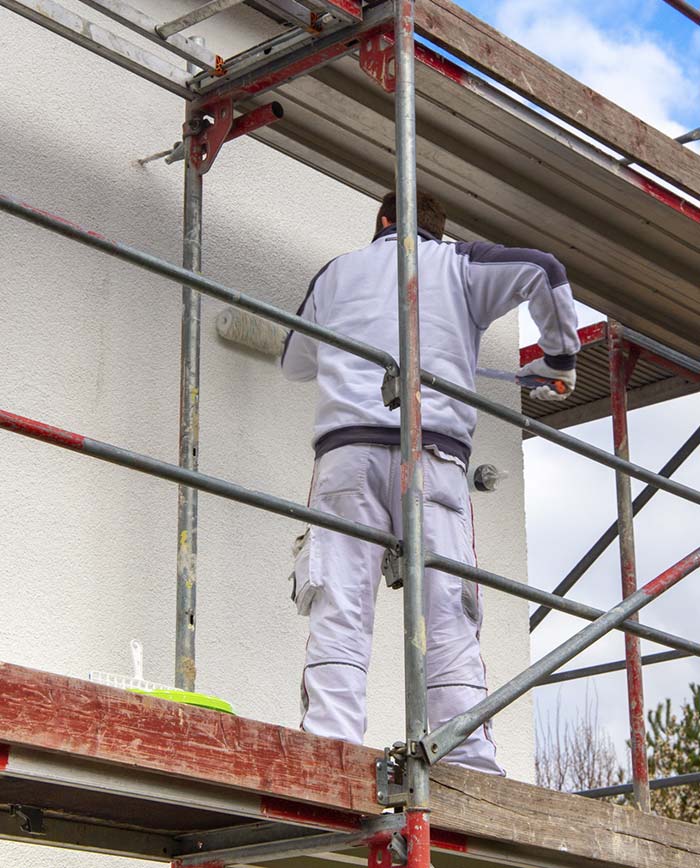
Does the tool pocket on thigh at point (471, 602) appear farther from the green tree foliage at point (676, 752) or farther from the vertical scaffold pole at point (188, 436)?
the green tree foliage at point (676, 752)

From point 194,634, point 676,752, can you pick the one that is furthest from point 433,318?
point 676,752

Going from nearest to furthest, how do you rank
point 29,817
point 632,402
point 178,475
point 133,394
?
1. point 178,475
2. point 29,817
3. point 133,394
4. point 632,402

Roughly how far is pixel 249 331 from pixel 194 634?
4.20ft

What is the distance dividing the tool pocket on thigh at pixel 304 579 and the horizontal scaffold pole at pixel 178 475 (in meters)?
0.39

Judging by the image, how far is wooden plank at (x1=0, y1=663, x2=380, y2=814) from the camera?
3.09 m

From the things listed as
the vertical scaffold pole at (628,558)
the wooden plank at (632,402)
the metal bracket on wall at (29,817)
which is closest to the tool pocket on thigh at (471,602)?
the metal bracket on wall at (29,817)

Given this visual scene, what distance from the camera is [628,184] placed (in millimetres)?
5578

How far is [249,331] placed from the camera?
573cm

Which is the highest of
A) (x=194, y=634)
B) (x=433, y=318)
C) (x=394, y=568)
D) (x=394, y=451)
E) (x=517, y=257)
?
(x=517, y=257)

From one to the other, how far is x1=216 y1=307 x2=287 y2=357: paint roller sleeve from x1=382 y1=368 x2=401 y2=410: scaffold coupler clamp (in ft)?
5.64

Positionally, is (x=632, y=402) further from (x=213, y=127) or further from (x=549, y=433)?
(x=549, y=433)

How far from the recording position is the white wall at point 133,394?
5.01 meters

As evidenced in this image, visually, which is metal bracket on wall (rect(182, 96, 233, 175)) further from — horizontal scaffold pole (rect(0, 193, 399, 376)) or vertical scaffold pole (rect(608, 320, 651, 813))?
vertical scaffold pole (rect(608, 320, 651, 813))

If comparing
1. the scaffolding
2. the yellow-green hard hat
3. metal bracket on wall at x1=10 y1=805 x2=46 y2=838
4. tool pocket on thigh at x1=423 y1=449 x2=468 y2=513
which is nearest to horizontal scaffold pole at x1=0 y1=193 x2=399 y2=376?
the scaffolding
